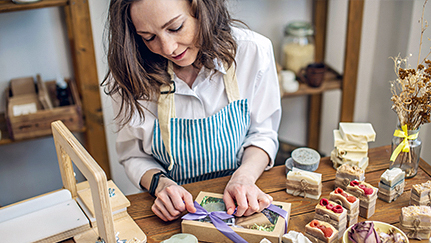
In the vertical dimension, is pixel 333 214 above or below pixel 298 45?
below

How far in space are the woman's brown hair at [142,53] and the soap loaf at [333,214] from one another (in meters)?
0.69

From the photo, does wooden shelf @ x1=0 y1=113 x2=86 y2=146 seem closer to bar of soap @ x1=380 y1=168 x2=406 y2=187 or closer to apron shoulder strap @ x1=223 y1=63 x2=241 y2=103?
apron shoulder strap @ x1=223 y1=63 x2=241 y2=103

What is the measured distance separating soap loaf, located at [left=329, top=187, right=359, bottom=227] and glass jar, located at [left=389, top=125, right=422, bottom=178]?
0.34 meters

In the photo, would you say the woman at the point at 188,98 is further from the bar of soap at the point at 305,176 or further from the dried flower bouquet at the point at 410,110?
the dried flower bouquet at the point at 410,110

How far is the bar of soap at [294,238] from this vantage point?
115 centimetres

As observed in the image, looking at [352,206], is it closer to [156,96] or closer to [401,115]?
[401,115]

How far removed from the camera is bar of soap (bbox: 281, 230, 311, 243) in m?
1.15

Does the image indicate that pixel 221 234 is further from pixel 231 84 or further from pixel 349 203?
pixel 231 84

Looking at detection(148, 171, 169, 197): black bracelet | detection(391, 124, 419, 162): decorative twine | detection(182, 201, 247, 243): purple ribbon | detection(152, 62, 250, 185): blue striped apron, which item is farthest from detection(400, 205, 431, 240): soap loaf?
detection(148, 171, 169, 197): black bracelet

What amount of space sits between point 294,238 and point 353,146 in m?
0.55

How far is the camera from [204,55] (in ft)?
5.05

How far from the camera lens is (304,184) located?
4.56 ft

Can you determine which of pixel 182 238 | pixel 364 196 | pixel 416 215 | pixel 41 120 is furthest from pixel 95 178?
pixel 41 120

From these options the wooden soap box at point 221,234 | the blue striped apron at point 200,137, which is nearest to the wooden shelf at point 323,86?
the blue striped apron at point 200,137
